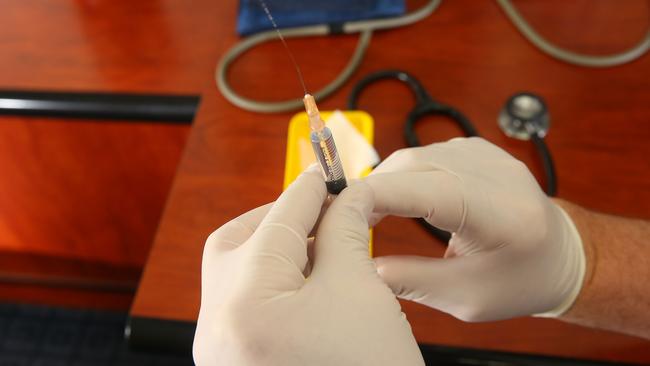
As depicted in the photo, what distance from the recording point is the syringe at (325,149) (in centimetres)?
44

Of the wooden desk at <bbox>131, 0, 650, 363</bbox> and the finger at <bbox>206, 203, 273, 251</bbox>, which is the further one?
the wooden desk at <bbox>131, 0, 650, 363</bbox>

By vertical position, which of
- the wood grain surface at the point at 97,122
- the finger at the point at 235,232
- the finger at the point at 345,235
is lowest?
the wood grain surface at the point at 97,122

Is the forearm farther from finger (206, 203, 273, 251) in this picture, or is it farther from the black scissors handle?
finger (206, 203, 273, 251)

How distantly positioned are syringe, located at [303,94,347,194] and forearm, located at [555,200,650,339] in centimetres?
27

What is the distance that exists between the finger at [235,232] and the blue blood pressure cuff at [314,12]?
0.42m

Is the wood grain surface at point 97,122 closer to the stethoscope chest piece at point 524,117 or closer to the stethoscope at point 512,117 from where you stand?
the stethoscope at point 512,117

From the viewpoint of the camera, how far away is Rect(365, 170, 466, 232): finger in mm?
491

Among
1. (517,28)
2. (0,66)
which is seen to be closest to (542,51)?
(517,28)

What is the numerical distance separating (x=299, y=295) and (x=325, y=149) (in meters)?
0.12

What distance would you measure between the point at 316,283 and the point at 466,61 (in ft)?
1.56

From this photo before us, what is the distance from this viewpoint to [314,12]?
0.82 meters

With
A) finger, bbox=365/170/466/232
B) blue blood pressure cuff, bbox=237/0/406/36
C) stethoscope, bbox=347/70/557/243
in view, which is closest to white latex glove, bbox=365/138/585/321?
finger, bbox=365/170/466/232

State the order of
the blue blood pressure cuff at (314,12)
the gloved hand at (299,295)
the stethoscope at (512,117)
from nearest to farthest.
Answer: the gloved hand at (299,295) → the stethoscope at (512,117) → the blue blood pressure cuff at (314,12)

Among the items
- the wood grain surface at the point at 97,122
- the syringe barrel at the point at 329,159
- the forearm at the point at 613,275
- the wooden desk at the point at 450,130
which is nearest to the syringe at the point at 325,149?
the syringe barrel at the point at 329,159
